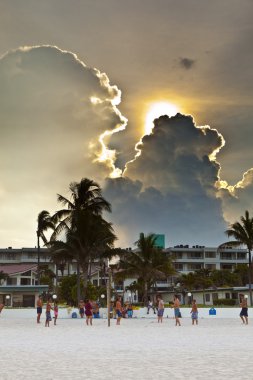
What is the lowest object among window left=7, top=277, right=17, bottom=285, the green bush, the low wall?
the low wall

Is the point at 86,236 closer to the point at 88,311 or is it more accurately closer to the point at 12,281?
the point at 88,311

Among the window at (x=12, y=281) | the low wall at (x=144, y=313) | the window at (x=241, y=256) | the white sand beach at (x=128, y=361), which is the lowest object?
the white sand beach at (x=128, y=361)

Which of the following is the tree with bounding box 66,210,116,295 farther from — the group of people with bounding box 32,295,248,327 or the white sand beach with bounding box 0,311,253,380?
the white sand beach with bounding box 0,311,253,380

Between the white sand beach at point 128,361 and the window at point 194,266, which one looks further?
the window at point 194,266

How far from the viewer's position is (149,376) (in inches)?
400

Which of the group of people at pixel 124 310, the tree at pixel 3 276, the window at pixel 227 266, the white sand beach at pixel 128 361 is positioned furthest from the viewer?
the window at pixel 227 266

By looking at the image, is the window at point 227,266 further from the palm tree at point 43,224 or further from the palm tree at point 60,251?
the palm tree at point 60,251

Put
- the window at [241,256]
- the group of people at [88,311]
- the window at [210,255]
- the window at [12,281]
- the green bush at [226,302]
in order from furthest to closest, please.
A: the window at [241,256] < the window at [210,255] < the window at [12,281] < the green bush at [226,302] < the group of people at [88,311]

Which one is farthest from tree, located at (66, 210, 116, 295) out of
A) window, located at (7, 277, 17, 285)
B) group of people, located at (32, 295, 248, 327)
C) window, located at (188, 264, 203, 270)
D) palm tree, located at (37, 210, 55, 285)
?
window, located at (188, 264, 203, 270)

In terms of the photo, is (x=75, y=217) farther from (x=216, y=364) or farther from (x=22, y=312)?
(x=216, y=364)

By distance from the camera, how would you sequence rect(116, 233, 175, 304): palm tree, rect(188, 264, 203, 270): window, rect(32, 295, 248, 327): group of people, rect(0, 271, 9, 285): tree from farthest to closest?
rect(188, 264, 203, 270): window, rect(0, 271, 9, 285): tree, rect(116, 233, 175, 304): palm tree, rect(32, 295, 248, 327): group of people

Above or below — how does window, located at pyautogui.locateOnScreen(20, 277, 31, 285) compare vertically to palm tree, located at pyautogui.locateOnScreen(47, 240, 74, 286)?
below

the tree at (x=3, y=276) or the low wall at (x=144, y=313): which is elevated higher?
the tree at (x=3, y=276)

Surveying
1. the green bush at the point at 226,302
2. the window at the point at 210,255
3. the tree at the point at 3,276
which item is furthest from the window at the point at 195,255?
the tree at the point at 3,276
